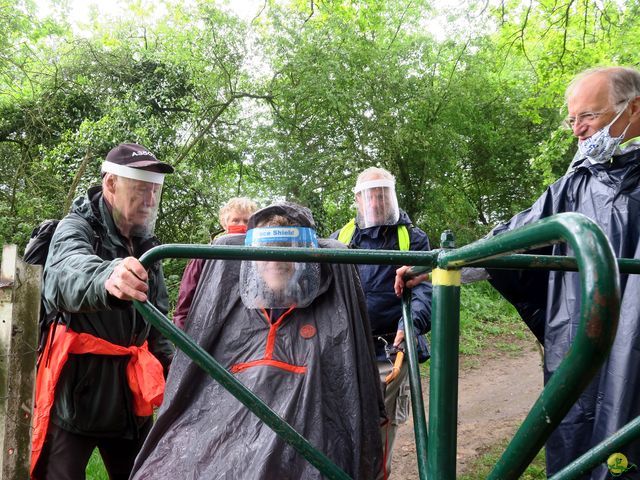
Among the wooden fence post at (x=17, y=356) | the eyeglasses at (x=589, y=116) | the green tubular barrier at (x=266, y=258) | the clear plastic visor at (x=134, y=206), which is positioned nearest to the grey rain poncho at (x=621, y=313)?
the eyeglasses at (x=589, y=116)

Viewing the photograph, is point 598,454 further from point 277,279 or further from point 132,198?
point 132,198

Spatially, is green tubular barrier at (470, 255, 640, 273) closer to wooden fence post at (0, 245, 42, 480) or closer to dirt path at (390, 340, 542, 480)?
wooden fence post at (0, 245, 42, 480)

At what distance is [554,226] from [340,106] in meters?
9.16

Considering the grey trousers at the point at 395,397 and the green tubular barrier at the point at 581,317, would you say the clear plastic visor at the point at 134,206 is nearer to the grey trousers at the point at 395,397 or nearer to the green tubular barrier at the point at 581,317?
the grey trousers at the point at 395,397

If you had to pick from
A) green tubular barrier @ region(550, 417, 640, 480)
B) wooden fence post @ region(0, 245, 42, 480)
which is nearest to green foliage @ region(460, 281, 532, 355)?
wooden fence post @ region(0, 245, 42, 480)

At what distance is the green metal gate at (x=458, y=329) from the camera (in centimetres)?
62

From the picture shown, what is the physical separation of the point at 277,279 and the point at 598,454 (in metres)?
1.17

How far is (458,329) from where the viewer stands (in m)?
1.01

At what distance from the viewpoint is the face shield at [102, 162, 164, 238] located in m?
2.19

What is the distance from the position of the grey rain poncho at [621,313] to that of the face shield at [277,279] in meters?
0.73

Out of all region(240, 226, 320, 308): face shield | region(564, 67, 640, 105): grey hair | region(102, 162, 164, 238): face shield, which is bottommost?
region(240, 226, 320, 308): face shield

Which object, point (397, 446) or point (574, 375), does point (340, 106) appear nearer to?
point (397, 446)

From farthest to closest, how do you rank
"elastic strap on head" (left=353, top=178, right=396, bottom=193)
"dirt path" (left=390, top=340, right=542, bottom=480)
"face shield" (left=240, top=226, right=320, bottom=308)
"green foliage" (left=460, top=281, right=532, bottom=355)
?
"green foliage" (left=460, top=281, right=532, bottom=355), "dirt path" (left=390, top=340, right=542, bottom=480), "elastic strap on head" (left=353, top=178, right=396, bottom=193), "face shield" (left=240, top=226, right=320, bottom=308)

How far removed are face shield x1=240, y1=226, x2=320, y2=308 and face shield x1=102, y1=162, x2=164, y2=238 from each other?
24.4 inches
